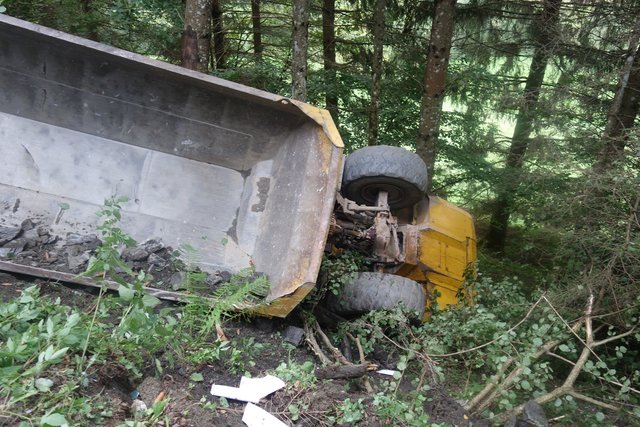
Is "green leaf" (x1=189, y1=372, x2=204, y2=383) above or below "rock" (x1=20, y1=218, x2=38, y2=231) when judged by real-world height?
below

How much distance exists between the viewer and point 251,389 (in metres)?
2.86

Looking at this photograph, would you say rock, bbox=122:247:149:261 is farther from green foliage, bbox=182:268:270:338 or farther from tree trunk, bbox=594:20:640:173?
tree trunk, bbox=594:20:640:173

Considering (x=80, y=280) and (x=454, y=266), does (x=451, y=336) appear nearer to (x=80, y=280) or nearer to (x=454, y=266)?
(x=454, y=266)

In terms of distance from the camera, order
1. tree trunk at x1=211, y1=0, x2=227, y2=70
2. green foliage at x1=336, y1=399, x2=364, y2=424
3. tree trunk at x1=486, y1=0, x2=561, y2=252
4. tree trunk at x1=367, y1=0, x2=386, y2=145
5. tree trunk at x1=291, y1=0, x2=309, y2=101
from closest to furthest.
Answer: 1. green foliage at x1=336, y1=399, x2=364, y2=424
2. tree trunk at x1=291, y1=0, x2=309, y2=101
3. tree trunk at x1=486, y1=0, x2=561, y2=252
4. tree trunk at x1=367, y1=0, x2=386, y2=145
5. tree trunk at x1=211, y1=0, x2=227, y2=70

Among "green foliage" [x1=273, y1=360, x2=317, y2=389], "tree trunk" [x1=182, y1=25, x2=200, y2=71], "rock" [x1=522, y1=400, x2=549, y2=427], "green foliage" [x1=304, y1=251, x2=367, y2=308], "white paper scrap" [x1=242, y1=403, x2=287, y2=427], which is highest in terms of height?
"tree trunk" [x1=182, y1=25, x2=200, y2=71]

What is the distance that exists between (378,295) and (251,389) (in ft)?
4.89

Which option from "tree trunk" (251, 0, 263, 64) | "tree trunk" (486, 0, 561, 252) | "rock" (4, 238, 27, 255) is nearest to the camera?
"rock" (4, 238, 27, 255)

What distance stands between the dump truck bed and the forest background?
1525 millimetres

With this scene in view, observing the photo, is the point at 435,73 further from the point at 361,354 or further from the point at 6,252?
the point at 6,252

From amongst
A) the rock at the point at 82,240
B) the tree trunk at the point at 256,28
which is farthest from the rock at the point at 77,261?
the tree trunk at the point at 256,28

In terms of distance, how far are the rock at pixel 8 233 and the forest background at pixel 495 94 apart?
2.72 metres

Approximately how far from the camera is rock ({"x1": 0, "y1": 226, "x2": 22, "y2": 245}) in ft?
12.6

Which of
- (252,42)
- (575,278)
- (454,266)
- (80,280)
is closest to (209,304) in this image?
(80,280)

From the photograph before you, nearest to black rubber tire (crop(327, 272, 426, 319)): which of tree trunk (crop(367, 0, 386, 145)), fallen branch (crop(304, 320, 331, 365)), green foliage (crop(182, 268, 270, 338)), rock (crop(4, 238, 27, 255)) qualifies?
fallen branch (crop(304, 320, 331, 365))
